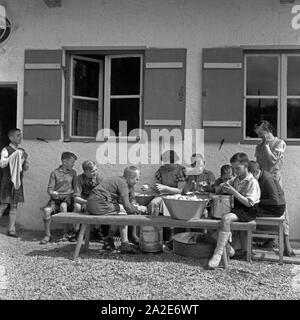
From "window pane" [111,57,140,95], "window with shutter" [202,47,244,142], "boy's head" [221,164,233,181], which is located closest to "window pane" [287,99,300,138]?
"window with shutter" [202,47,244,142]

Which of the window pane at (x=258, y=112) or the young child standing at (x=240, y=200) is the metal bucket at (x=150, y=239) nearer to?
the young child standing at (x=240, y=200)

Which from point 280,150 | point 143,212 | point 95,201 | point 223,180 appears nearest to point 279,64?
point 280,150

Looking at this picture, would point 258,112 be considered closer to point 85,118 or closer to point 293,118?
point 293,118

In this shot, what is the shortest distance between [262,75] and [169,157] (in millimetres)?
1869

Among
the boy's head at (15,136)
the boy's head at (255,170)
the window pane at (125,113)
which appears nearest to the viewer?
the boy's head at (255,170)

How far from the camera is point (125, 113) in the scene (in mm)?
6129

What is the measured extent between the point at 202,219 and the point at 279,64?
9.51 ft

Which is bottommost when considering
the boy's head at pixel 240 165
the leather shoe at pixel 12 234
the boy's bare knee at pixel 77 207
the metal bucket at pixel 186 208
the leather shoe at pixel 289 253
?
the leather shoe at pixel 289 253

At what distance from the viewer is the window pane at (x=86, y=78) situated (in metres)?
6.20

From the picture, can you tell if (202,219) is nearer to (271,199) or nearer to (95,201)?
(271,199)

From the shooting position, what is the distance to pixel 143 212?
15.6 feet

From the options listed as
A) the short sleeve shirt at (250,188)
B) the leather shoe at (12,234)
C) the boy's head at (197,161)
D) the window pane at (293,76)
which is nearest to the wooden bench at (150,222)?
the short sleeve shirt at (250,188)

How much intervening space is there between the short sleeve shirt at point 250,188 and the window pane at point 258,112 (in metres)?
1.63

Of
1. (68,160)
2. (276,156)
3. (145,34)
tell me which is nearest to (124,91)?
(145,34)
